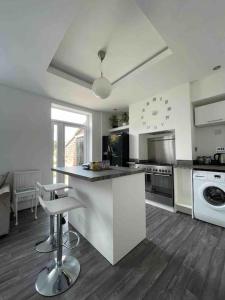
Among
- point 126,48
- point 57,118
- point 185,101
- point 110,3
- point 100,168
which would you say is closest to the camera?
point 110,3

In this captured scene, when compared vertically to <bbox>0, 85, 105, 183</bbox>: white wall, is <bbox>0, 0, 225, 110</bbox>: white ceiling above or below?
above

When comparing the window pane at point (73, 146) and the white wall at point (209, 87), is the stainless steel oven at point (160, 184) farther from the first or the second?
the window pane at point (73, 146)

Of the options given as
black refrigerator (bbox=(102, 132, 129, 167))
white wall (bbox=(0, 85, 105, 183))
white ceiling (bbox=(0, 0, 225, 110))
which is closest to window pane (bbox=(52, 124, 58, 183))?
white wall (bbox=(0, 85, 105, 183))

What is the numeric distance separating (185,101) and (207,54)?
954 mm

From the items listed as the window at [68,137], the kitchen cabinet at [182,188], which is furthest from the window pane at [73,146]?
the kitchen cabinet at [182,188]

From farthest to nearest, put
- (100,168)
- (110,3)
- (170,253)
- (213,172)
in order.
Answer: (213,172), (100,168), (170,253), (110,3)

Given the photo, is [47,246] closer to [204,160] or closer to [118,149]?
[118,149]

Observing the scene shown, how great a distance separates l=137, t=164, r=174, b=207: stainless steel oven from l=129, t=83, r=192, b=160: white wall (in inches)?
17.5

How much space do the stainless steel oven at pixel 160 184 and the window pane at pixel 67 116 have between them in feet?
7.81

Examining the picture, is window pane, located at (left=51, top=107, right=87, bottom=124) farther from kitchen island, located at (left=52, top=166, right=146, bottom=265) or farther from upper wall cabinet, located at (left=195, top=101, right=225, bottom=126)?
upper wall cabinet, located at (left=195, top=101, right=225, bottom=126)

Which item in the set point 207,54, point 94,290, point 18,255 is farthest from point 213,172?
point 18,255

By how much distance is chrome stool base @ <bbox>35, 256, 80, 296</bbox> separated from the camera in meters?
1.26

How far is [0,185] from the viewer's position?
2.51m

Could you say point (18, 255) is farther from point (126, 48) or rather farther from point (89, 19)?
point (126, 48)
